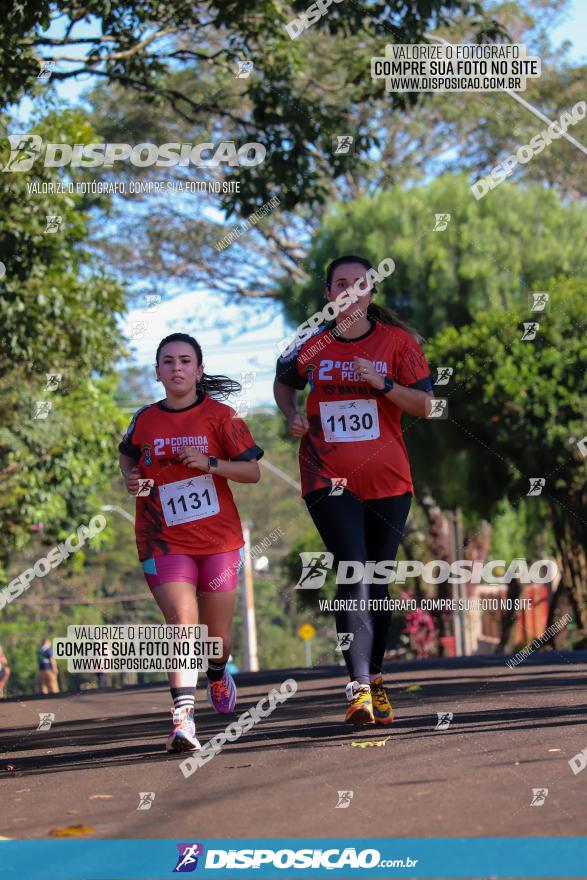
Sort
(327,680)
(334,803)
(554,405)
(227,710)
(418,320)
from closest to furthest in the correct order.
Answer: (334,803), (227,710), (327,680), (554,405), (418,320)

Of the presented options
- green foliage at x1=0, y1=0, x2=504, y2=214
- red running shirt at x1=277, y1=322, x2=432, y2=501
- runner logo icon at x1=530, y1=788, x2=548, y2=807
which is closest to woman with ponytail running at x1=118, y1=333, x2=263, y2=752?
red running shirt at x1=277, y1=322, x2=432, y2=501

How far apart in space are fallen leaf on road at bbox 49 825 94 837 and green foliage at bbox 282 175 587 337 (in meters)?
23.7

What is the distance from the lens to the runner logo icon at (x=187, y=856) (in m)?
4.24

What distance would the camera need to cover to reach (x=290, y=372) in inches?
289

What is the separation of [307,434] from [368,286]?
0.74 m

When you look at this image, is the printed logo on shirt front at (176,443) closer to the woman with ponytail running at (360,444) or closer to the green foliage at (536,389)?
the woman with ponytail running at (360,444)

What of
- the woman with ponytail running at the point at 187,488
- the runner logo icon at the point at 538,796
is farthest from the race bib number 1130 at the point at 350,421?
the runner logo icon at the point at 538,796

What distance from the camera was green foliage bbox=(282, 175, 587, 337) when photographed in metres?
29.1

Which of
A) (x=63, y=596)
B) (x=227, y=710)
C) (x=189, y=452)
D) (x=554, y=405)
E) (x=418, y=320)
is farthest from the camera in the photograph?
(x=63, y=596)

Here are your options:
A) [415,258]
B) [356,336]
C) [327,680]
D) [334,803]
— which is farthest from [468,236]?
[334,803]

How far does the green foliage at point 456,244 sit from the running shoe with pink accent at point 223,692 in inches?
829

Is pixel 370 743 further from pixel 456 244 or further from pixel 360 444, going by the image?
pixel 456 244

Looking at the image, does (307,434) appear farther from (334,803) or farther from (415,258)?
(415,258)

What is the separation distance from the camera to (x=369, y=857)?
4.22 meters
